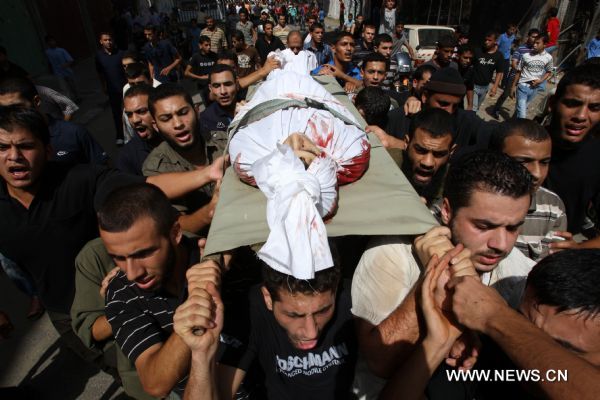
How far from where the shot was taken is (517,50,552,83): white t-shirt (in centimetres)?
705

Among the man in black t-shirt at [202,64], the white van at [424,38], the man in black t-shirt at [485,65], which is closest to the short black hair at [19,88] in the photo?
the man in black t-shirt at [202,64]

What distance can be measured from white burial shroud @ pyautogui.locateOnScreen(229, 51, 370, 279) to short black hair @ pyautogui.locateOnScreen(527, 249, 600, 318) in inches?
33.3

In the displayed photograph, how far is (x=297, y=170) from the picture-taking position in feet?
4.85

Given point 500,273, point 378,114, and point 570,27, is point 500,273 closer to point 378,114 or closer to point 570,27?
point 378,114

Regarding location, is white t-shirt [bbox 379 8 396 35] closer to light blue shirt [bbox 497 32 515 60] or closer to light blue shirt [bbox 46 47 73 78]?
light blue shirt [bbox 497 32 515 60]

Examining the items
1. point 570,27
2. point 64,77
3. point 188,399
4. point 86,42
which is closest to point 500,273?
point 188,399

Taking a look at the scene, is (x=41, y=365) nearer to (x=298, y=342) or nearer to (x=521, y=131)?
(x=298, y=342)

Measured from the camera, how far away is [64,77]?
8828mm

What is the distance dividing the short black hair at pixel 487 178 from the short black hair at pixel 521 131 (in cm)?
69

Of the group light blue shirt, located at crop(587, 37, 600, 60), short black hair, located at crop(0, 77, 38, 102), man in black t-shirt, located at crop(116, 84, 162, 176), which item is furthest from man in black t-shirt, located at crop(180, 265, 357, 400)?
light blue shirt, located at crop(587, 37, 600, 60)

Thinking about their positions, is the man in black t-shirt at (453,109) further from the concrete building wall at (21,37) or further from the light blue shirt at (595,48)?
the concrete building wall at (21,37)

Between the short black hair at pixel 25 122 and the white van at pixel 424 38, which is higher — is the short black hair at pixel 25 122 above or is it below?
above

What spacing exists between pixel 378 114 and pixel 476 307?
2.71 m

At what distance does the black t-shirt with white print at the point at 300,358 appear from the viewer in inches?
63.6
